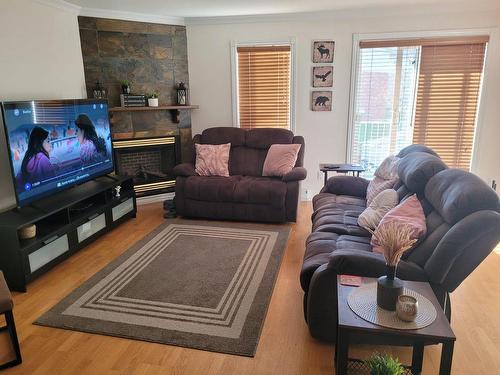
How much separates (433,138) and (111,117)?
13.1ft

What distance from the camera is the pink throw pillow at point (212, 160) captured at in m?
4.56

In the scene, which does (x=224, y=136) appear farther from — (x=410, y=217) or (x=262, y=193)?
(x=410, y=217)

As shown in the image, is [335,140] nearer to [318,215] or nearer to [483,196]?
[318,215]

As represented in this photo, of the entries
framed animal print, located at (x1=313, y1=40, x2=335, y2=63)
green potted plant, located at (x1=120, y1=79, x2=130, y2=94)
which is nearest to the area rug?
green potted plant, located at (x1=120, y1=79, x2=130, y2=94)

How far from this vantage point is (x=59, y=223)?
3.26 m

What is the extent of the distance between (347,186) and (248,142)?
1515 mm

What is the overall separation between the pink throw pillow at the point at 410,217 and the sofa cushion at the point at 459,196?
0.10m

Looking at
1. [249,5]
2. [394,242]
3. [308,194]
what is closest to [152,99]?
[249,5]

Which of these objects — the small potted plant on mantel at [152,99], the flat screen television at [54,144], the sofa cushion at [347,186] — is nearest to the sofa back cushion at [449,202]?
the sofa cushion at [347,186]

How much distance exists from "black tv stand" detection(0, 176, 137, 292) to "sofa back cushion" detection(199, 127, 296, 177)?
1250 millimetres

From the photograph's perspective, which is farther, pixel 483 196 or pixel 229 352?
pixel 229 352

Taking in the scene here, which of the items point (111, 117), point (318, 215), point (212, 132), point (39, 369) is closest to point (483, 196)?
point (318, 215)

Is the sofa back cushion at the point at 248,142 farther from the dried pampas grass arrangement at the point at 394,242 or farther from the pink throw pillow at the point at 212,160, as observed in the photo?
the dried pampas grass arrangement at the point at 394,242

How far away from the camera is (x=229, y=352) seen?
2148 mm
